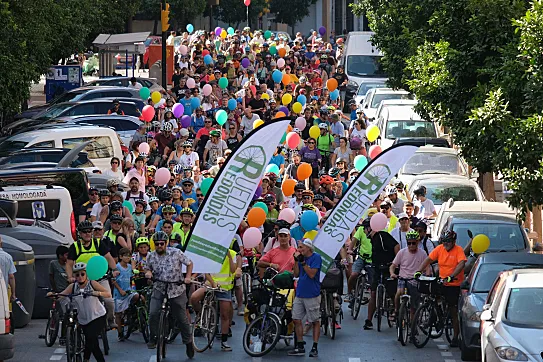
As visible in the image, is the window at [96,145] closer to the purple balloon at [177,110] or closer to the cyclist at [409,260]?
the purple balloon at [177,110]

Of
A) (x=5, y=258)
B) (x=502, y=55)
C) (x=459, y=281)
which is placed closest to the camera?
(x=5, y=258)

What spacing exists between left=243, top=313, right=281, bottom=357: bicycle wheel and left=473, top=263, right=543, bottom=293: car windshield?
255cm

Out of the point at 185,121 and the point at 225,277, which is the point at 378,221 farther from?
the point at 185,121

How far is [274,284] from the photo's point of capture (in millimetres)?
16484

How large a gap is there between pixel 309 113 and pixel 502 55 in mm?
11633

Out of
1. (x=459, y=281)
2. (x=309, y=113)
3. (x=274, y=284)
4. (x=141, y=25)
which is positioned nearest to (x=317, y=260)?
(x=274, y=284)

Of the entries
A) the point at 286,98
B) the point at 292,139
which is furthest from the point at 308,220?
the point at 286,98

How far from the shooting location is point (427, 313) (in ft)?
56.7

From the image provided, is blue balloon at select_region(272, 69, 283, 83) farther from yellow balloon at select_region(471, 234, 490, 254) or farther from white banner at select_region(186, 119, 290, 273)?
white banner at select_region(186, 119, 290, 273)

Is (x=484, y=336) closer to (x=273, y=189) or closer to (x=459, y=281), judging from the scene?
(x=459, y=281)

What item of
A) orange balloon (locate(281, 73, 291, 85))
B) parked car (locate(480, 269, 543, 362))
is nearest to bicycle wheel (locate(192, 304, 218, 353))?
parked car (locate(480, 269, 543, 362))

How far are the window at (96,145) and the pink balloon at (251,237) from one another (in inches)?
400

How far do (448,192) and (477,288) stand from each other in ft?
26.3

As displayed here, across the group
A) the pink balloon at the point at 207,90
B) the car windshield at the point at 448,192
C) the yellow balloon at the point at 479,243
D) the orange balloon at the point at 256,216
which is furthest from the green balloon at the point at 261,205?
the pink balloon at the point at 207,90
